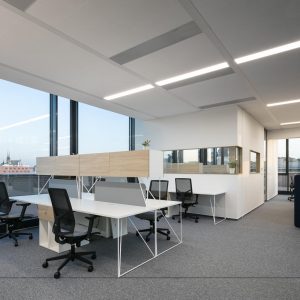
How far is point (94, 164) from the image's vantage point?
426 centimetres

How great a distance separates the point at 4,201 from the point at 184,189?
3.90 meters

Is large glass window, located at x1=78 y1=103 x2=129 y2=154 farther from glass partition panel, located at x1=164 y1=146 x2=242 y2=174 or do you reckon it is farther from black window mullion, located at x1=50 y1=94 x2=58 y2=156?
glass partition panel, located at x1=164 y1=146 x2=242 y2=174

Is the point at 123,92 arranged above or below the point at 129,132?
above

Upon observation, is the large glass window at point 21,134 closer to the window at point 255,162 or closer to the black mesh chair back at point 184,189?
the black mesh chair back at point 184,189

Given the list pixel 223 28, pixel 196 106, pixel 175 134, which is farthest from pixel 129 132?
pixel 223 28

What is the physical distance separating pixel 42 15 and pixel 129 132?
589cm

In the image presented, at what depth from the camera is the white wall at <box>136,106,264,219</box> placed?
6.03 metres

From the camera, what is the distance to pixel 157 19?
8.00 feet

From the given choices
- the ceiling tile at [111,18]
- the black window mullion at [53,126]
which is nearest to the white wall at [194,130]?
the black window mullion at [53,126]

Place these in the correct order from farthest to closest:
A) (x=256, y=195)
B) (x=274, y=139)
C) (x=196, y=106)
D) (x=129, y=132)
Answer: (x=274, y=139) → (x=129, y=132) → (x=256, y=195) → (x=196, y=106)

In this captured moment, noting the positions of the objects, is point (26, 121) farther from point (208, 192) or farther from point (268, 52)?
point (268, 52)

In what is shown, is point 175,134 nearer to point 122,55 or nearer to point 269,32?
point 122,55

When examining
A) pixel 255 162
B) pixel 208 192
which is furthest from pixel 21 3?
pixel 255 162

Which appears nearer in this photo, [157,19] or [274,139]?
[157,19]
